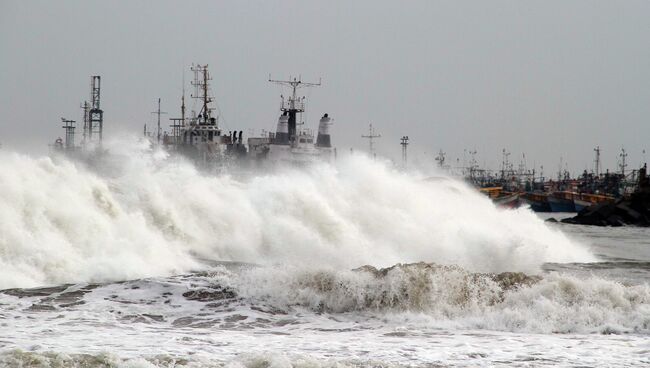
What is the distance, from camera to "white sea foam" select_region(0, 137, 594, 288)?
19859 mm

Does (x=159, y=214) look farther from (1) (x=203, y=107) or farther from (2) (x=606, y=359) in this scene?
(1) (x=203, y=107)

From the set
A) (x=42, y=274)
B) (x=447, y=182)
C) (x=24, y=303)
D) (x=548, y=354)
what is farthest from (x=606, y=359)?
(x=447, y=182)

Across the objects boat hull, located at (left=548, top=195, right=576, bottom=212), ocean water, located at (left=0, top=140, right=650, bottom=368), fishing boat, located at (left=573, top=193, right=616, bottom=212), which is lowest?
boat hull, located at (left=548, top=195, right=576, bottom=212)

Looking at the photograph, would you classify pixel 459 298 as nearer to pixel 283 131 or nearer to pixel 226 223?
pixel 226 223

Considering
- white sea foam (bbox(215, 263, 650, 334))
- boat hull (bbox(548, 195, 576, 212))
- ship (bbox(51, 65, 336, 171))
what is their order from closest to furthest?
white sea foam (bbox(215, 263, 650, 334)) → ship (bbox(51, 65, 336, 171)) → boat hull (bbox(548, 195, 576, 212))

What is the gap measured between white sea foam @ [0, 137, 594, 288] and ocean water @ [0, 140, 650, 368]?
0.07 meters

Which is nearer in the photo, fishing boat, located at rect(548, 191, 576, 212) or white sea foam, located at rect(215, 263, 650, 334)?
white sea foam, located at rect(215, 263, 650, 334)

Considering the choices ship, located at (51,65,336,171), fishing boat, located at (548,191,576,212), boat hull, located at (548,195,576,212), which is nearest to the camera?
ship, located at (51,65,336,171)

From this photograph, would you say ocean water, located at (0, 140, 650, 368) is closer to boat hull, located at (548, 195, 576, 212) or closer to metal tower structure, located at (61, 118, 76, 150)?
metal tower structure, located at (61, 118, 76, 150)

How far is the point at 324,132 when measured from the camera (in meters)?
65.5

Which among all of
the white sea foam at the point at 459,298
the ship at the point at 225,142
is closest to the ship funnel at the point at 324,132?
the ship at the point at 225,142

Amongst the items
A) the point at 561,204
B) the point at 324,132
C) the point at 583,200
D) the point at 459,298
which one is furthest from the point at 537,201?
the point at 459,298

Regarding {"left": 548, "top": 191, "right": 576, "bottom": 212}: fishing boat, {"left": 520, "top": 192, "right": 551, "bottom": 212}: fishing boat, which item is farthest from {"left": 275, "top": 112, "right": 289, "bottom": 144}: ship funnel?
{"left": 548, "top": 191, "right": 576, "bottom": 212}: fishing boat

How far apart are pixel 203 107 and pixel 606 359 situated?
171 feet
